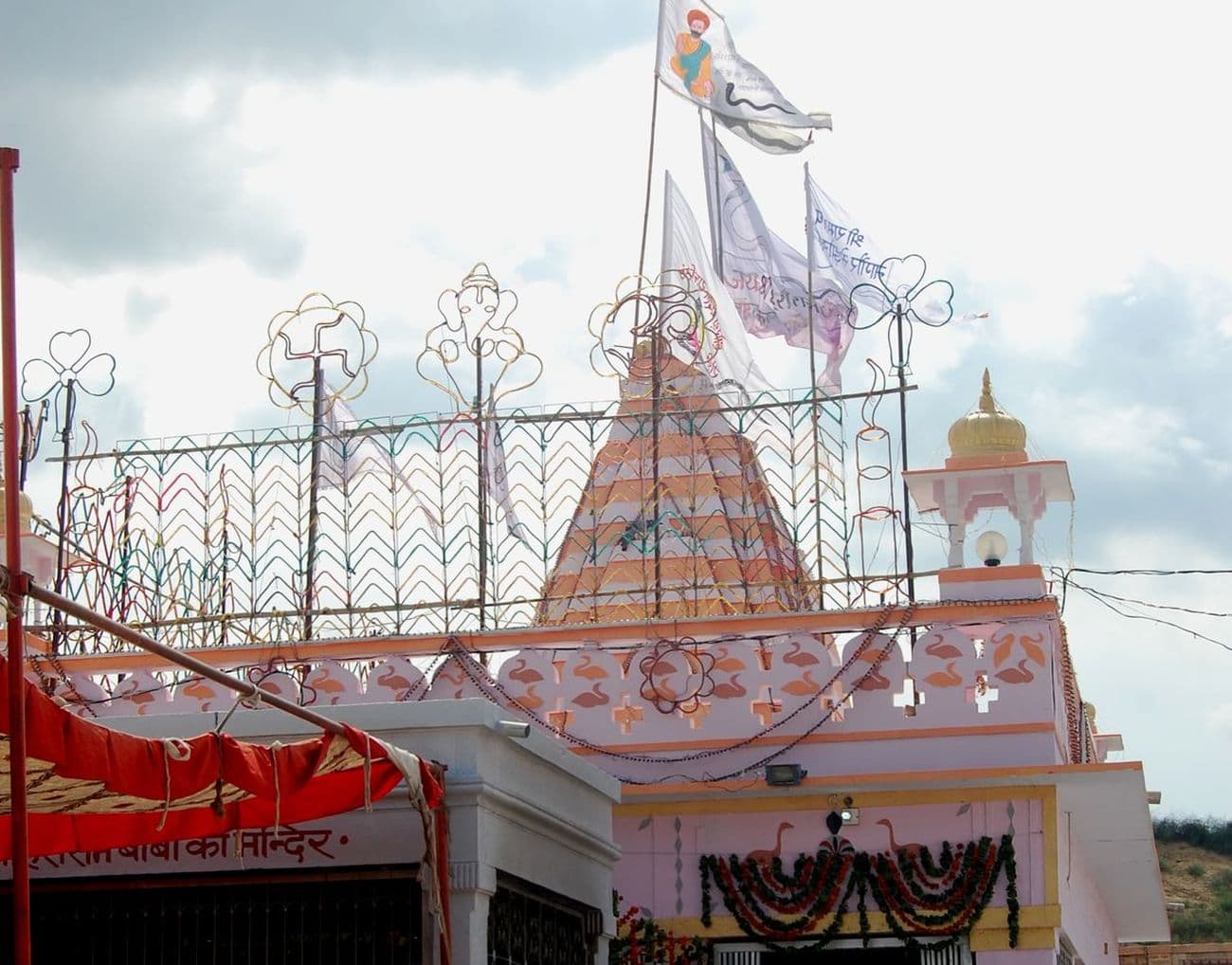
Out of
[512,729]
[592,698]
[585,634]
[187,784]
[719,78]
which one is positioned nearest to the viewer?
[187,784]

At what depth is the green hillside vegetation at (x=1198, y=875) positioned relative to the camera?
4538cm

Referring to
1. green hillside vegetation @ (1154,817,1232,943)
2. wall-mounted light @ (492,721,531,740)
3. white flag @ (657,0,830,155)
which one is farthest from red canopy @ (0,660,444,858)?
green hillside vegetation @ (1154,817,1232,943)

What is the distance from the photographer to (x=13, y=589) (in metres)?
5.92

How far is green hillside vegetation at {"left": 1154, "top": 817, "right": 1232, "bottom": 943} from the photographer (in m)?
45.4

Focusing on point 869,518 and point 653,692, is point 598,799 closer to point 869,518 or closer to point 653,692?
A: point 653,692

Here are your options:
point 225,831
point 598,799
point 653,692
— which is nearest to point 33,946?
point 225,831

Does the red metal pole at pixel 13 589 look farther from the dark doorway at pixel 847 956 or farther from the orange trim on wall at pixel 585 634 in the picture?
the dark doorway at pixel 847 956

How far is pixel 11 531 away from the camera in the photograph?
5965mm

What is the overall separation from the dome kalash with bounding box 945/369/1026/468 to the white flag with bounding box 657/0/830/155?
551cm

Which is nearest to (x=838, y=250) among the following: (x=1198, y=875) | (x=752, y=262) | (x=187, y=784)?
(x=752, y=262)

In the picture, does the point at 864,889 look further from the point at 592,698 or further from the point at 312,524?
the point at 312,524

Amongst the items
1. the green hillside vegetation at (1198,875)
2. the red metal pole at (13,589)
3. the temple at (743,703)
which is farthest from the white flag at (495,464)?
the green hillside vegetation at (1198,875)

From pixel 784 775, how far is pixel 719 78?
8482 mm

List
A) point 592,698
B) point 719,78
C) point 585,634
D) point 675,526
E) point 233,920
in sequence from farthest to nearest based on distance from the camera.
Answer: point 719,78, point 675,526, point 585,634, point 592,698, point 233,920
